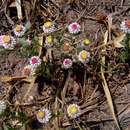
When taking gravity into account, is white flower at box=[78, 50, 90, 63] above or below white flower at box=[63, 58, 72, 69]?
above

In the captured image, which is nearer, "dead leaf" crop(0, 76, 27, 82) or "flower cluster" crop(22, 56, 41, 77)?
"flower cluster" crop(22, 56, 41, 77)

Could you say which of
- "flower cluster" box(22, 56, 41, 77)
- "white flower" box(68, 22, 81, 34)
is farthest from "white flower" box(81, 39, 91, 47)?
"flower cluster" box(22, 56, 41, 77)

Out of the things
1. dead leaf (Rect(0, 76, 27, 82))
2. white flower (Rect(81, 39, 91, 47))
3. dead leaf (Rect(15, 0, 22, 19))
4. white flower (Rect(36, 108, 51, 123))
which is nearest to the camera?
white flower (Rect(36, 108, 51, 123))

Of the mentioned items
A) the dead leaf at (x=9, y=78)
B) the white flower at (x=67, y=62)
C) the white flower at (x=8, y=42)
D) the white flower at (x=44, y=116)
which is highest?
the white flower at (x=8, y=42)

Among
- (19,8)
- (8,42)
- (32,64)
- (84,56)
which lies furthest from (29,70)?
(19,8)

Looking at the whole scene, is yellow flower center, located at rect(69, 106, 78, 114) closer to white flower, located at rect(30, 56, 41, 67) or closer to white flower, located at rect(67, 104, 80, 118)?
white flower, located at rect(67, 104, 80, 118)

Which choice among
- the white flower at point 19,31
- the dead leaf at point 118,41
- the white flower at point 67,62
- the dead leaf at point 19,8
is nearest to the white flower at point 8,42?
the white flower at point 19,31

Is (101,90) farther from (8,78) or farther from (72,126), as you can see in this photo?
(8,78)

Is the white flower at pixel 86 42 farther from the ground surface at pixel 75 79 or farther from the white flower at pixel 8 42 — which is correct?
the white flower at pixel 8 42

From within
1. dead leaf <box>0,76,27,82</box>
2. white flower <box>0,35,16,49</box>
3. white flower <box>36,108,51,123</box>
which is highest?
white flower <box>0,35,16,49</box>

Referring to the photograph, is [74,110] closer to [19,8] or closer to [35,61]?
[35,61]
